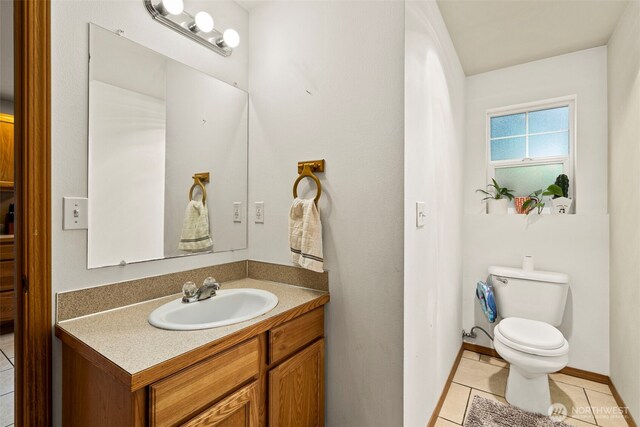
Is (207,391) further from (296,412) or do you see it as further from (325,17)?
(325,17)

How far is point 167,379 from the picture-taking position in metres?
0.84

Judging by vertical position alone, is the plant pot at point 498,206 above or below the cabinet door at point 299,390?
above

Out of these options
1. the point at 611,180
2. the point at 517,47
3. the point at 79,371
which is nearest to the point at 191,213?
the point at 79,371

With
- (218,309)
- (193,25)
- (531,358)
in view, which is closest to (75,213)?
(218,309)

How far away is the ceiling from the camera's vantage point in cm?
174

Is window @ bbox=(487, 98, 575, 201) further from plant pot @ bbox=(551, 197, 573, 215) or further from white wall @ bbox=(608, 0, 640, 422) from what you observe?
white wall @ bbox=(608, 0, 640, 422)

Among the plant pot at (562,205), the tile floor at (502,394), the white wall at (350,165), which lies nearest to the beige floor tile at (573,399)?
the tile floor at (502,394)

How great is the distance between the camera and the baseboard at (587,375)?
5.86 feet

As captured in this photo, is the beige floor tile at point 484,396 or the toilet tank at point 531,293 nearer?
the beige floor tile at point 484,396

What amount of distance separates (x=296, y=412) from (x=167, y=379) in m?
0.70

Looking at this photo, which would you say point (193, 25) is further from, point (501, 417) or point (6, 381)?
point (501, 417)

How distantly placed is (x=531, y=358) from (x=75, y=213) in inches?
92.3

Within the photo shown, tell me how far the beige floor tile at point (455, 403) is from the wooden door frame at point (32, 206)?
1931 mm

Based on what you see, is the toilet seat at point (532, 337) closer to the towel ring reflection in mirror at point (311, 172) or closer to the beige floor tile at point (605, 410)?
the beige floor tile at point (605, 410)
